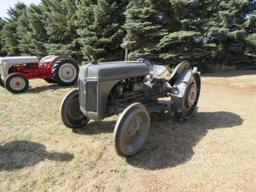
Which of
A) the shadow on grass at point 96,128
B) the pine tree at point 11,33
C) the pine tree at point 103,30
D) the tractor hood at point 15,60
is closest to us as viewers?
the shadow on grass at point 96,128

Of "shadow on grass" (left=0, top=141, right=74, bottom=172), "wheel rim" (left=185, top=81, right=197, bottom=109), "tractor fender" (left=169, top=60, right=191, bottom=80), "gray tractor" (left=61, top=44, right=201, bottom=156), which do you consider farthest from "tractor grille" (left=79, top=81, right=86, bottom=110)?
"wheel rim" (left=185, top=81, right=197, bottom=109)

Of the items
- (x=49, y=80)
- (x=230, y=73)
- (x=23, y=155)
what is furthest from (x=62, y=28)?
(x=23, y=155)

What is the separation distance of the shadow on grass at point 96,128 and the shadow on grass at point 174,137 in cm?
72

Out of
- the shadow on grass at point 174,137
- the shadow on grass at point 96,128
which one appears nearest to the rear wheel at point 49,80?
the shadow on grass at point 96,128

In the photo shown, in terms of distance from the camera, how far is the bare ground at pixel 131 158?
111 inches

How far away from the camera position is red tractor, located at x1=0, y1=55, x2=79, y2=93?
6504 millimetres

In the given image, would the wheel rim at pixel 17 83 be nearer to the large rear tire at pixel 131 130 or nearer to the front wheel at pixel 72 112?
the front wheel at pixel 72 112

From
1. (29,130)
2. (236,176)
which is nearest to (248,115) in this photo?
(236,176)

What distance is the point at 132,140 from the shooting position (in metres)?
3.37

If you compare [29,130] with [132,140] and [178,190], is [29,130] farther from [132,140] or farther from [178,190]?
[178,190]

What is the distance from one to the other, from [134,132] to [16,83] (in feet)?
14.6

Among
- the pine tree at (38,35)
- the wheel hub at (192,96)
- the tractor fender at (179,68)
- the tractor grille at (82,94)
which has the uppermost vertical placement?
the pine tree at (38,35)

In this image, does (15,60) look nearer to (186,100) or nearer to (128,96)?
(128,96)

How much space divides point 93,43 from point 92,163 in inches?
355
